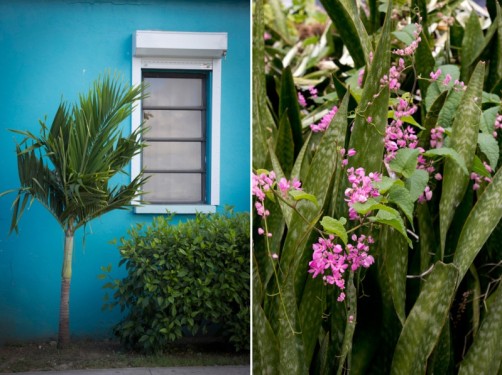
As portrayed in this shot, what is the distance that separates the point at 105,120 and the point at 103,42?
14cm

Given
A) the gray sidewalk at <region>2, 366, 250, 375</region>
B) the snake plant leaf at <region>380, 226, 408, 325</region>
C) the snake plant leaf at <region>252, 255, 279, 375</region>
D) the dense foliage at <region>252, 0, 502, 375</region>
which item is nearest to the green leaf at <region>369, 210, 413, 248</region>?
the dense foliage at <region>252, 0, 502, 375</region>

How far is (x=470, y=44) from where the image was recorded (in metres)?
1.27

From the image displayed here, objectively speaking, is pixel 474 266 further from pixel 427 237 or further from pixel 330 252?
pixel 330 252

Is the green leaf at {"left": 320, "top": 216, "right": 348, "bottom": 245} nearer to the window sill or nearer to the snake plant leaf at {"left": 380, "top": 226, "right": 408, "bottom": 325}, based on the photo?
the snake plant leaf at {"left": 380, "top": 226, "right": 408, "bottom": 325}

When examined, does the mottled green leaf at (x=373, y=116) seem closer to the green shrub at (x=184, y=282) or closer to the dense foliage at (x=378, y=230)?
the dense foliage at (x=378, y=230)

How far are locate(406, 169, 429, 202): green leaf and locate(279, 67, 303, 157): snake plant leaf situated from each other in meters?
0.27

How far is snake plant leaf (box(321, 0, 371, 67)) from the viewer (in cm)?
113

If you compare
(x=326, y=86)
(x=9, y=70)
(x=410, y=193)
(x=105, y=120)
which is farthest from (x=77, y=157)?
(x=326, y=86)

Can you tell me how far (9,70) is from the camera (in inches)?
44.4

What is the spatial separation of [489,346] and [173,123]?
0.63 metres

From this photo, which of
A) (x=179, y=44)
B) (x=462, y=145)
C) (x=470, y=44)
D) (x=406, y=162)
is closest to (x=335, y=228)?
(x=406, y=162)

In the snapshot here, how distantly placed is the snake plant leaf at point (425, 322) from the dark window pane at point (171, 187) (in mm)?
429

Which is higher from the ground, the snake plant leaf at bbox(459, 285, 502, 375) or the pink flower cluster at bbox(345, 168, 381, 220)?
the pink flower cluster at bbox(345, 168, 381, 220)

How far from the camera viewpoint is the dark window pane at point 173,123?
1.14 metres
